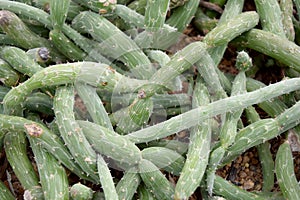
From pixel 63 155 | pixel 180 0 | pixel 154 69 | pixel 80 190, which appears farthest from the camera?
pixel 180 0

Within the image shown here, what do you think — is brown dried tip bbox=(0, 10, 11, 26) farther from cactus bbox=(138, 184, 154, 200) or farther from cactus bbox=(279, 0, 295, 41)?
cactus bbox=(279, 0, 295, 41)

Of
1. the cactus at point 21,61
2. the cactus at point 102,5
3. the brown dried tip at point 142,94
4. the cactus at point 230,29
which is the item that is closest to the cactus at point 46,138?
the cactus at point 21,61

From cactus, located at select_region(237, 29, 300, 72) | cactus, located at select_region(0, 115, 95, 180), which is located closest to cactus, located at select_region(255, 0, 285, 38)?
cactus, located at select_region(237, 29, 300, 72)

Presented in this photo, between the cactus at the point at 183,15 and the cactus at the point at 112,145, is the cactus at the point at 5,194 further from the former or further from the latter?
the cactus at the point at 183,15

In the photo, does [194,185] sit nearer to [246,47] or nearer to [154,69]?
[154,69]

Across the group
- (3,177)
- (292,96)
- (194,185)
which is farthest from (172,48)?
(3,177)

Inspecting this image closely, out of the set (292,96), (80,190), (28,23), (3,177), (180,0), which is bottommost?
(3,177)
